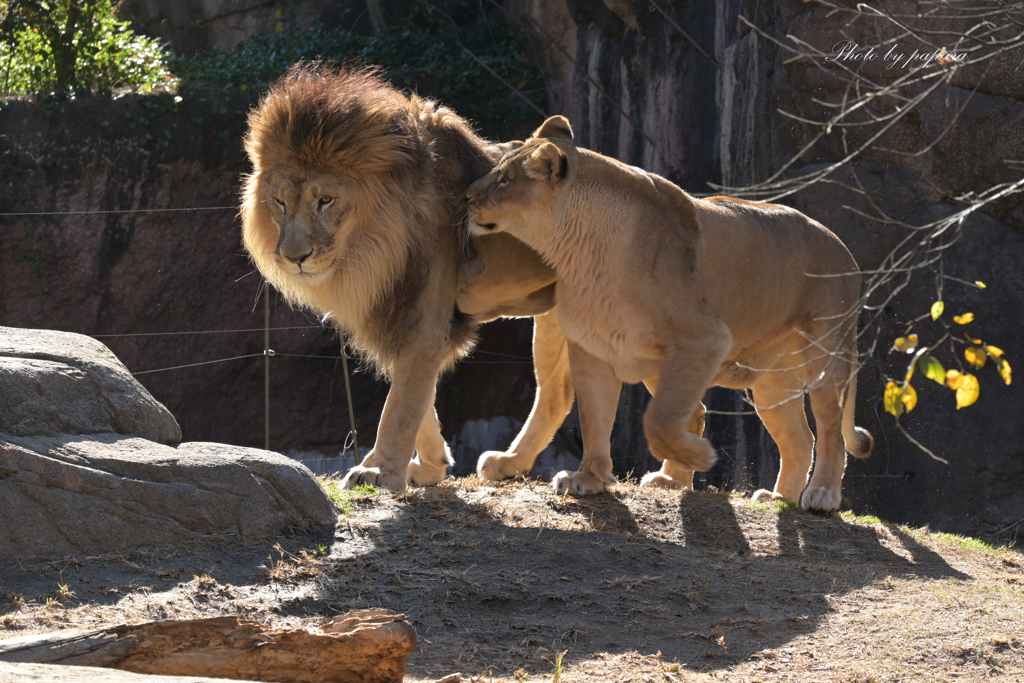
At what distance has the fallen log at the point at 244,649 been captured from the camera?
2.88 meters

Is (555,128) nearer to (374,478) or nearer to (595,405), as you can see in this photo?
(595,405)

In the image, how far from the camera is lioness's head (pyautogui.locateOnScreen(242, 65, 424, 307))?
17.0ft

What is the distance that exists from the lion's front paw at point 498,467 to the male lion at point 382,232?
1.62 feet

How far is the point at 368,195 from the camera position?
17.3ft

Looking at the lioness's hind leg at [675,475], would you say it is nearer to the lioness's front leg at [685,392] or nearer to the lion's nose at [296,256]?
the lioness's front leg at [685,392]

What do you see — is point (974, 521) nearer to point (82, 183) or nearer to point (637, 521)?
point (637, 521)

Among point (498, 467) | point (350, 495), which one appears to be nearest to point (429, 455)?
point (498, 467)

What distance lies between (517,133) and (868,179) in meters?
5.36

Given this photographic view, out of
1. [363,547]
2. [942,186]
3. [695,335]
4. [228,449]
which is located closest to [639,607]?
[363,547]

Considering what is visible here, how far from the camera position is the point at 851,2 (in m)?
7.91

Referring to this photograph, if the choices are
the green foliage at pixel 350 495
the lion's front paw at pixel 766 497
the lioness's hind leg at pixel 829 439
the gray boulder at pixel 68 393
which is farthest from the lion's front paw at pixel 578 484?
the gray boulder at pixel 68 393

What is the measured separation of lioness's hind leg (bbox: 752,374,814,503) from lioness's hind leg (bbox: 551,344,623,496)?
1115 mm

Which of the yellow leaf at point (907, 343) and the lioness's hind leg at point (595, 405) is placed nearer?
the yellow leaf at point (907, 343)

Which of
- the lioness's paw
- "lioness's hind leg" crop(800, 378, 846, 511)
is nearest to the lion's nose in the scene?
the lioness's paw
